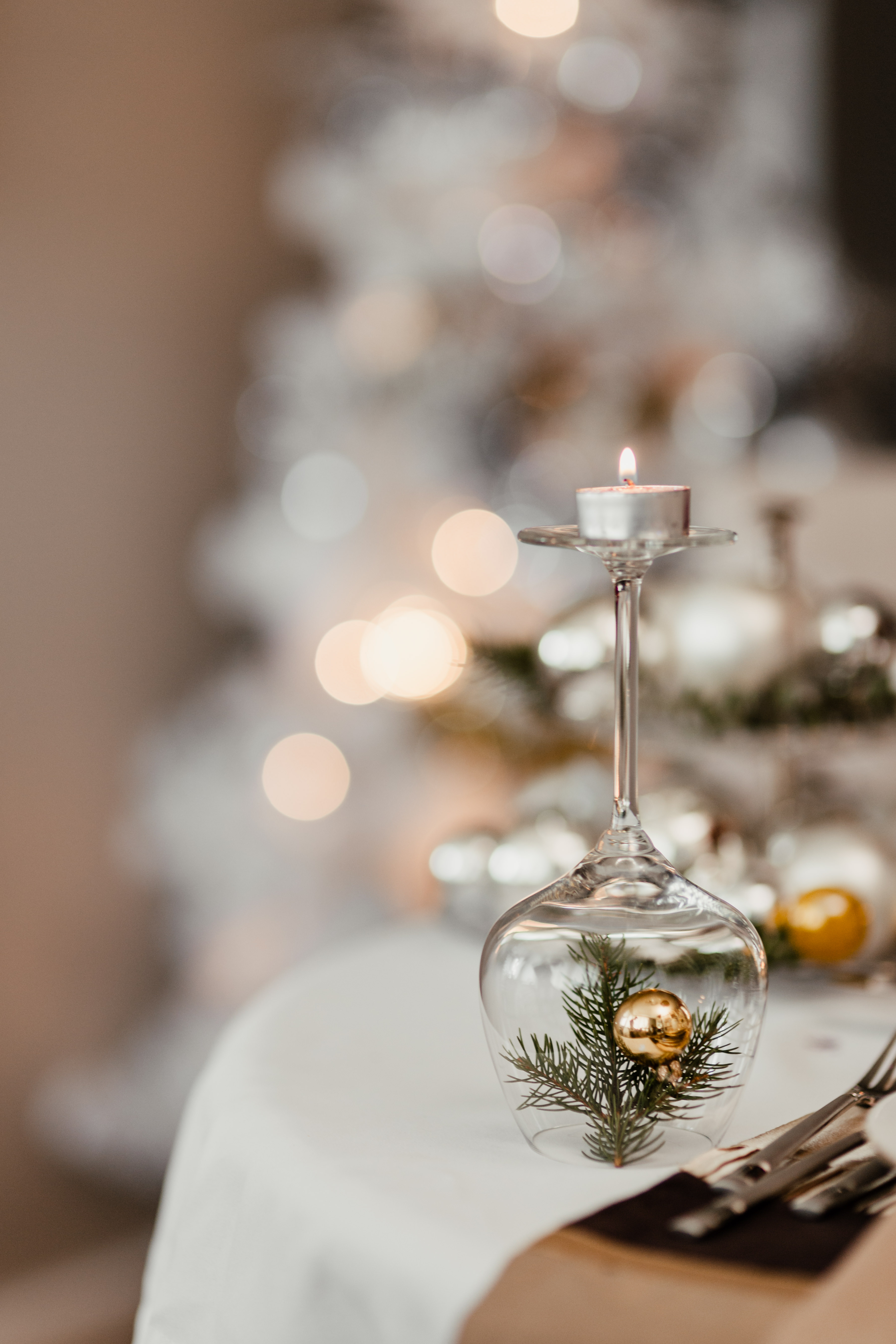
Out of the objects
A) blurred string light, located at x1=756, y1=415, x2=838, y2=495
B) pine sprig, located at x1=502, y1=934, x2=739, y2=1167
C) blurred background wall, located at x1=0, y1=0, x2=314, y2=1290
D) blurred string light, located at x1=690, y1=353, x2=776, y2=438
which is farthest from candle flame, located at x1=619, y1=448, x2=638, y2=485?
blurred string light, located at x1=690, y1=353, x2=776, y2=438

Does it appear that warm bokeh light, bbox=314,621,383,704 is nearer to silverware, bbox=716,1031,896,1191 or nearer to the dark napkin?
silverware, bbox=716,1031,896,1191

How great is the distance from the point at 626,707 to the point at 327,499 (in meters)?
1.22

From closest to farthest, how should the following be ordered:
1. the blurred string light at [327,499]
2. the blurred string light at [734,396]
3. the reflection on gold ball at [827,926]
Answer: the reflection on gold ball at [827,926], the blurred string light at [327,499], the blurred string light at [734,396]

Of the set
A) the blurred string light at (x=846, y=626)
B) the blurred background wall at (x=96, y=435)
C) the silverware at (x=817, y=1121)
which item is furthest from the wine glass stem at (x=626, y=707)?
the blurred background wall at (x=96, y=435)

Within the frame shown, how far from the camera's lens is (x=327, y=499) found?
167 cm

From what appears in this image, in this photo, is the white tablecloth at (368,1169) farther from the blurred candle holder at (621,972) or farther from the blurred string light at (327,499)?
the blurred string light at (327,499)

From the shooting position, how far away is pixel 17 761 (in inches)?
63.3

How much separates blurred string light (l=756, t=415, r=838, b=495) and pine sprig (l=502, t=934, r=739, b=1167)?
47.2 inches

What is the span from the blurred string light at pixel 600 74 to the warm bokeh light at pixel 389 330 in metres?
0.33

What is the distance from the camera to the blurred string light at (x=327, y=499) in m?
1.67

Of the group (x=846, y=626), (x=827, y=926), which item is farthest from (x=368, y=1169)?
(x=846, y=626)

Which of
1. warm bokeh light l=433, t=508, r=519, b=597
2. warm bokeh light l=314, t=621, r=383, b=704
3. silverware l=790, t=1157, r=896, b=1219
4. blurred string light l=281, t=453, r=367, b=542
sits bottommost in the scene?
silverware l=790, t=1157, r=896, b=1219

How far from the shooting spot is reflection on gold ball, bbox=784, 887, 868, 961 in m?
0.72

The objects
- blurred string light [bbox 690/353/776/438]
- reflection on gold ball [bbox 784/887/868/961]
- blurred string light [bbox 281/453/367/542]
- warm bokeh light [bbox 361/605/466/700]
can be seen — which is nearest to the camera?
reflection on gold ball [bbox 784/887/868/961]
